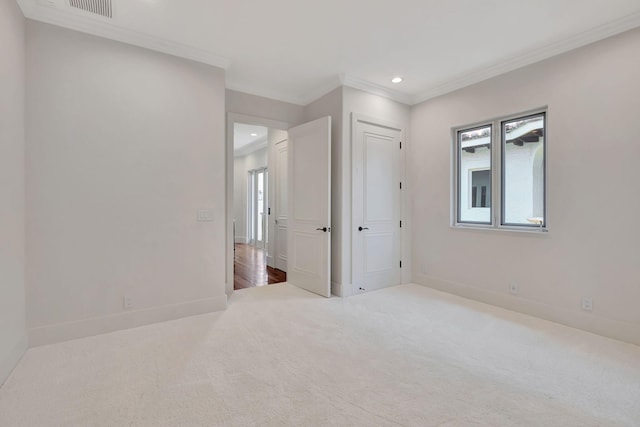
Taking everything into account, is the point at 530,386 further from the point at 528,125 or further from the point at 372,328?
the point at 528,125

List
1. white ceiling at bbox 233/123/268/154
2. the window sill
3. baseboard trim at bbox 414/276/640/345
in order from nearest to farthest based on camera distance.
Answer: baseboard trim at bbox 414/276/640/345 → the window sill → white ceiling at bbox 233/123/268/154

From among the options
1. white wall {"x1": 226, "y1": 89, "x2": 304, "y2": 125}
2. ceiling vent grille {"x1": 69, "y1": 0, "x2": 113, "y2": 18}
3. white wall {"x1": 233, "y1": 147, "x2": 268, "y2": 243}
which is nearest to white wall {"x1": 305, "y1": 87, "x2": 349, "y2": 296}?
white wall {"x1": 226, "y1": 89, "x2": 304, "y2": 125}

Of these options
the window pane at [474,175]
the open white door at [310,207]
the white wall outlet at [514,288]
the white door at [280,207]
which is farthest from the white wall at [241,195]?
the white wall outlet at [514,288]

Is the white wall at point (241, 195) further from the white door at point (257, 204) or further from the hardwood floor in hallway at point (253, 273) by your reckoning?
the hardwood floor in hallway at point (253, 273)

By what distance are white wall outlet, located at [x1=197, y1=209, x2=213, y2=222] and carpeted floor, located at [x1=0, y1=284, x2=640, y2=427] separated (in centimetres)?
107

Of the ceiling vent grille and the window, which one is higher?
the ceiling vent grille

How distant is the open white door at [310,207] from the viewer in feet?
13.0

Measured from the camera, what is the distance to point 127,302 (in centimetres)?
295

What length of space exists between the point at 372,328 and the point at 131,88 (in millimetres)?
3362

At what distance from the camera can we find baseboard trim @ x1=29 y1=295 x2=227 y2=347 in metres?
2.60

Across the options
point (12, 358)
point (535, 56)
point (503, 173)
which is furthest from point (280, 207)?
point (535, 56)

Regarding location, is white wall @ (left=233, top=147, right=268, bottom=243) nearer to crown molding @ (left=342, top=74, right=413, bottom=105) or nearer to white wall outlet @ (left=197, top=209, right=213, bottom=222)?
crown molding @ (left=342, top=74, right=413, bottom=105)

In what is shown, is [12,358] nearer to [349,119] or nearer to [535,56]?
[349,119]

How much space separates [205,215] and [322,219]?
147 cm
